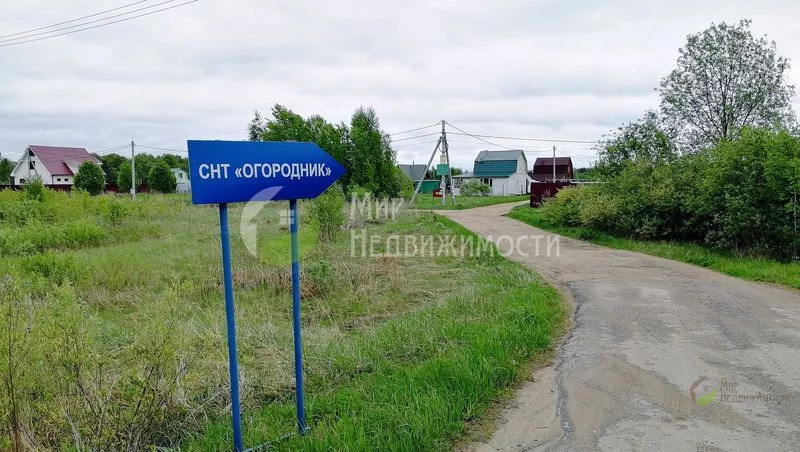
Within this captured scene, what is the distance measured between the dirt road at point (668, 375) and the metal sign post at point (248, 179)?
1.72 meters

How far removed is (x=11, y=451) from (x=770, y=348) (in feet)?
22.2

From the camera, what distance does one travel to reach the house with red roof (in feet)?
193

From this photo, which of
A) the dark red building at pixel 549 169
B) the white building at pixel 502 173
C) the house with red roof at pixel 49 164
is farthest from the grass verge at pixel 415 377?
the dark red building at pixel 549 169

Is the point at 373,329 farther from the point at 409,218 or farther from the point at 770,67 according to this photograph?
the point at 770,67

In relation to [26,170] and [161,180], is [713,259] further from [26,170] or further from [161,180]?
[26,170]

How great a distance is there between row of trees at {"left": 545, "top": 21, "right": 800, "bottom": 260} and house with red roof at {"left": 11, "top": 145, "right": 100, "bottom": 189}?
189 ft

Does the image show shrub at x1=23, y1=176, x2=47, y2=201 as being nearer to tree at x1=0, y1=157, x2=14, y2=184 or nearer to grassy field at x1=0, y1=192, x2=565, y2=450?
grassy field at x1=0, y1=192, x2=565, y2=450

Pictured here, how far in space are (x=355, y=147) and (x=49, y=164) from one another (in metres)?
41.8

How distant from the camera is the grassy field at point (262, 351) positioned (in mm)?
3438

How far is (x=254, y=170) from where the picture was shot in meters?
3.26

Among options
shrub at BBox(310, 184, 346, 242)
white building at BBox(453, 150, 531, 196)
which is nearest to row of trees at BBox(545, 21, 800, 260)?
shrub at BBox(310, 184, 346, 242)

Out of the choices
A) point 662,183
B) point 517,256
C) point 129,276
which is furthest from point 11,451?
point 662,183
